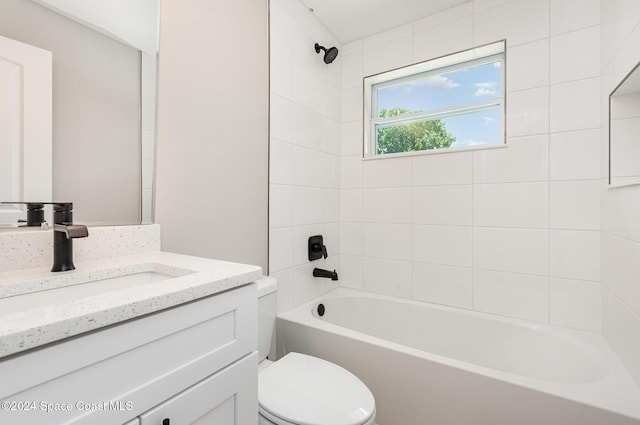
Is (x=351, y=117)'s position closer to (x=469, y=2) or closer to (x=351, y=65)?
(x=351, y=65)

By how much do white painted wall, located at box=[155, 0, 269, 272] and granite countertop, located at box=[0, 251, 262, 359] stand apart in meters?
0.31

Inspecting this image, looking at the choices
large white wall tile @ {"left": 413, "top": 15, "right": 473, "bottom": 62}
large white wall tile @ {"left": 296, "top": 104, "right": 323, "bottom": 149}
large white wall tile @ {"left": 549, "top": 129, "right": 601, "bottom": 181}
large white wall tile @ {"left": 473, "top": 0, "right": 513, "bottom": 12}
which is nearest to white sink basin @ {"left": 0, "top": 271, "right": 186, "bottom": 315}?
large white wall tile @ {"left": 296, "top": 104, "right": 323, "bottom": 149}

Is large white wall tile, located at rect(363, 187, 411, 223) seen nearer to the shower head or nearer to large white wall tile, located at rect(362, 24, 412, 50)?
the shower head

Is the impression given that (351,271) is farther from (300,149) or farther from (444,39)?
(444,39)

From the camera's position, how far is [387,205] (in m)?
2.21

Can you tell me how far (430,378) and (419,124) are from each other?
1710mm

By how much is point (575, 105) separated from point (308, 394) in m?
1.98

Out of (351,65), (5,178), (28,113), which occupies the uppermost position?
(351,65)

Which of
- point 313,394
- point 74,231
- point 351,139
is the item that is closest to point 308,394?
point 313,394

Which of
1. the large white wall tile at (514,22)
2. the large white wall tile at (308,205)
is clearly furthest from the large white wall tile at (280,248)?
the large white wall tile at (514,22)

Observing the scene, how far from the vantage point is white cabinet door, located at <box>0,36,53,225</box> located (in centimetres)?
79

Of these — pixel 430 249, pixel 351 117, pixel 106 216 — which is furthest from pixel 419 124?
pixel 106 216

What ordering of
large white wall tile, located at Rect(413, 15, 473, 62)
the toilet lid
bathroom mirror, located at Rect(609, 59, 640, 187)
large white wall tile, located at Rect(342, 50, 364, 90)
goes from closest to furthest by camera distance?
the toilet lid, bathroom mirror, located at Rect(609, 59, 640, 187), large white wall tile, located at Rect(413, 15, 473, 62), large white wall tile, located at Rect(342, 50, 364, 90)

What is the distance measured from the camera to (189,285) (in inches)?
25.5
